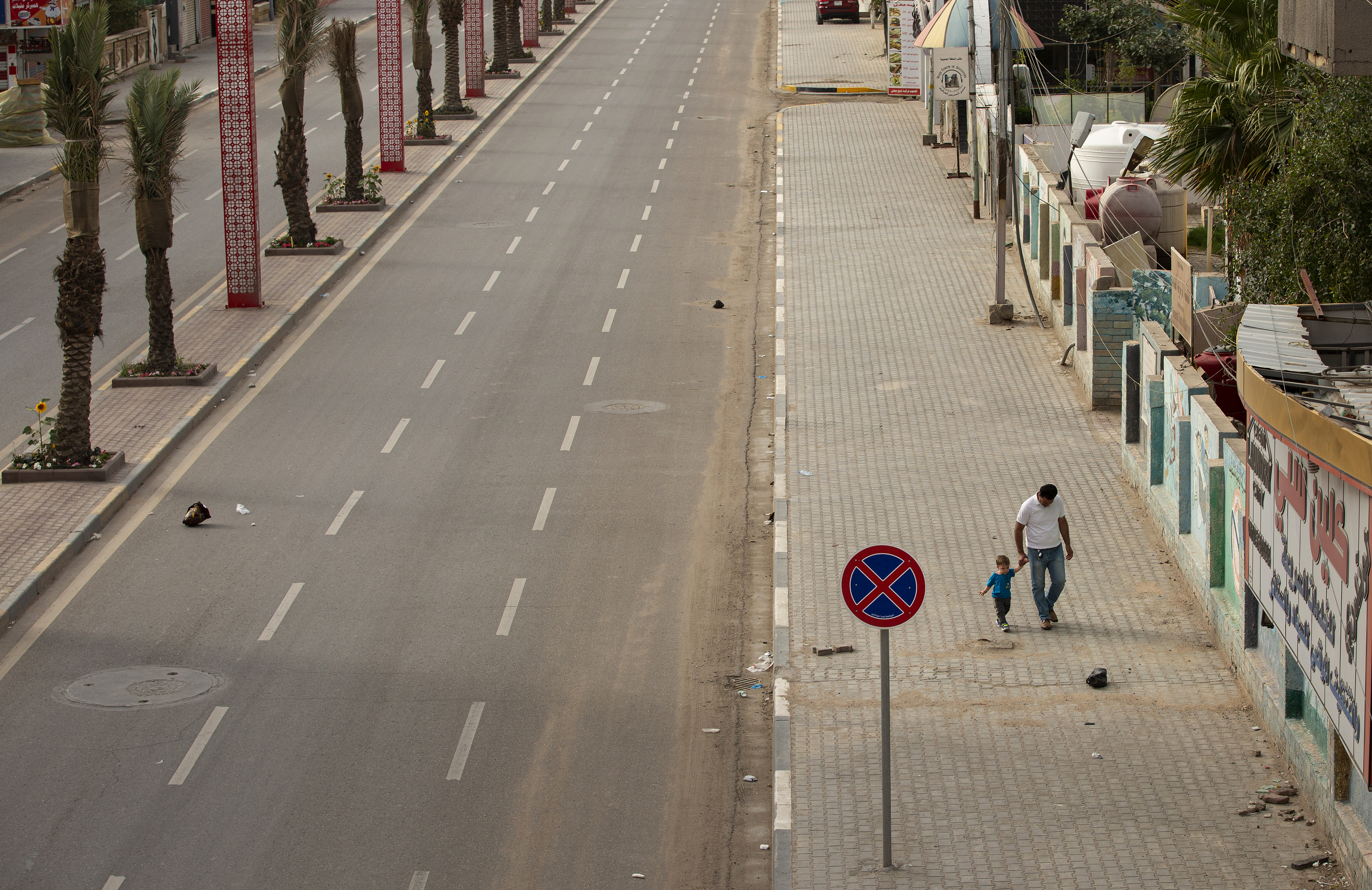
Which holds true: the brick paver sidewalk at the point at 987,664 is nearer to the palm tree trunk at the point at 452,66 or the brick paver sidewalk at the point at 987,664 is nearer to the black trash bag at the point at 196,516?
the black trash bag at the point at 196,516

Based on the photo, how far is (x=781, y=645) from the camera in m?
15.2

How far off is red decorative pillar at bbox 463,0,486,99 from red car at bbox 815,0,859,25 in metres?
22.1

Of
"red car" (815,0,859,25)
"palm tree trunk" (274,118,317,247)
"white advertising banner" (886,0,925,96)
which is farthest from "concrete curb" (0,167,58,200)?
"red car" (815,0,859,25)

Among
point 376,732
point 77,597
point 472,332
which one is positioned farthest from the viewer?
point 472,332

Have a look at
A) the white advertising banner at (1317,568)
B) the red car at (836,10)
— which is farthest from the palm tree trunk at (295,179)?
the red car at (836,10)

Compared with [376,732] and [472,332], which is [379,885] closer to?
[376,732]

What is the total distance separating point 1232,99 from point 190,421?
15030mm

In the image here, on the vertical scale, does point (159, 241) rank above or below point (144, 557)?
above

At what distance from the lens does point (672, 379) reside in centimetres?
2494

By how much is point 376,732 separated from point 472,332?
14.5 m

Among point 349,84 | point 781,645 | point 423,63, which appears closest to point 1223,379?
point 781,645

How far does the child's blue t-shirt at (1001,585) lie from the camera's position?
49.7 ft

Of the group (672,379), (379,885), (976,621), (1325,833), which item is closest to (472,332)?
(672,379)

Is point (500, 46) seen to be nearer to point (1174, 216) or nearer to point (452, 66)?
point (452, 66)
